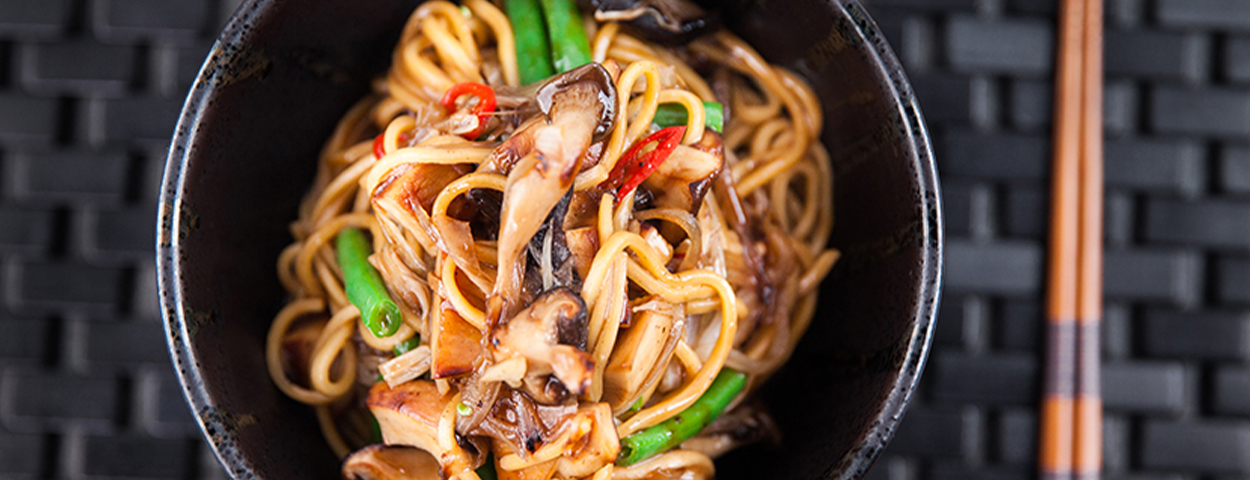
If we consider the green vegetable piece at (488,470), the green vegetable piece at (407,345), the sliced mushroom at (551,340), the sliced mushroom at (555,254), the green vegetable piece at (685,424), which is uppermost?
the sliced mushroom at (555,254)

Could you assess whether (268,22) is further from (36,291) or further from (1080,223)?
(1080,223)

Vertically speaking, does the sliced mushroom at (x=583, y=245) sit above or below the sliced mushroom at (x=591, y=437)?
above

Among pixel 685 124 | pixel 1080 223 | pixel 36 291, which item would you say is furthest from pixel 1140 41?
pixel 36 291

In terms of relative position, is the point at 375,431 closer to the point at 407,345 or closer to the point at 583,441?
the point at 407,345

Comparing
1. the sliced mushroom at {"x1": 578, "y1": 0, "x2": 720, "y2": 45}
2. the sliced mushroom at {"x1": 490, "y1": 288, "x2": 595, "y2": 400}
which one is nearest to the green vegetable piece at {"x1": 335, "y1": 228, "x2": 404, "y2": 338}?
the sliced mushroom at {"x1": 490, "y1": 288, "x2": 595, "y2": 400}

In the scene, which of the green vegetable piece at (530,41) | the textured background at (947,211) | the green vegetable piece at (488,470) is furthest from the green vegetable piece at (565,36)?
the textured background at (947,211)

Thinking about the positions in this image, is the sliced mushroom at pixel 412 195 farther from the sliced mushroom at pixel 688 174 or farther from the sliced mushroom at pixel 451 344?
the sliced mushroom at pixel 688 174
